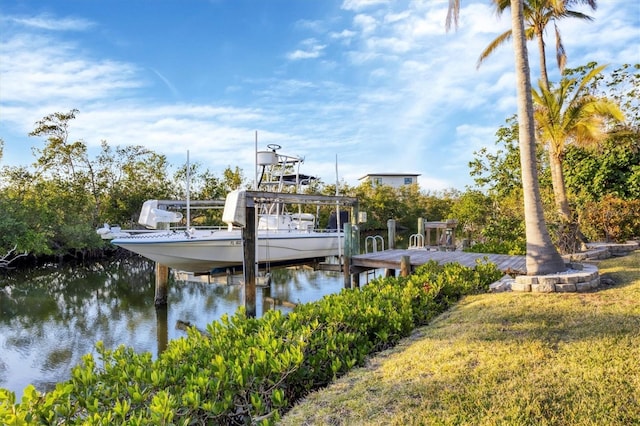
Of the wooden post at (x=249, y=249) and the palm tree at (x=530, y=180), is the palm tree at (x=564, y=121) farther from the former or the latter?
the wooden post at (x=249, y=249)

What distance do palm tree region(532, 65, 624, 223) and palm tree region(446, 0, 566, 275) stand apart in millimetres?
4552

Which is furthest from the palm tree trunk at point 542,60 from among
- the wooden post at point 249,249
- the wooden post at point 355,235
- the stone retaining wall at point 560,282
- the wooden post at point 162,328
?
the wooden post at point 162,328

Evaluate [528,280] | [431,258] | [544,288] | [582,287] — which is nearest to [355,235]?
[431,258]

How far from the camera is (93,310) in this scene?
38.9 ft

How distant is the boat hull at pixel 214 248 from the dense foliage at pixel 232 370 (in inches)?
213

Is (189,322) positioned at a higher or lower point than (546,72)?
lower

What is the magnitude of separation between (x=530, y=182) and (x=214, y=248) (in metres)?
7.21

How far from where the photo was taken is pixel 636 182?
12.6m

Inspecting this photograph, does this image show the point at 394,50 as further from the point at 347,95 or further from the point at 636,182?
the point at 636,182

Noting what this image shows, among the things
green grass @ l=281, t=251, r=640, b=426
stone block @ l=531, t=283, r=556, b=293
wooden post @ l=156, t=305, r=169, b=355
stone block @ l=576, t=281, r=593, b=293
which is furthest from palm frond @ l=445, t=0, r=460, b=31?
wooden post @ l=156, t=305, r=169, b=355

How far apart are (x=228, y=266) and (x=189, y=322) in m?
1.72

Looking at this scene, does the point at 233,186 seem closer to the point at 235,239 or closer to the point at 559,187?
the point at 235,239

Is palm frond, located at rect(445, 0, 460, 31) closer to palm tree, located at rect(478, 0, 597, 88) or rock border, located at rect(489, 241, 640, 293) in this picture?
rock border, located at rect(489, 241, 640, 293)

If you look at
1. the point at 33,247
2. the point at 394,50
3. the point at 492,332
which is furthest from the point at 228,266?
the point at 33,247
